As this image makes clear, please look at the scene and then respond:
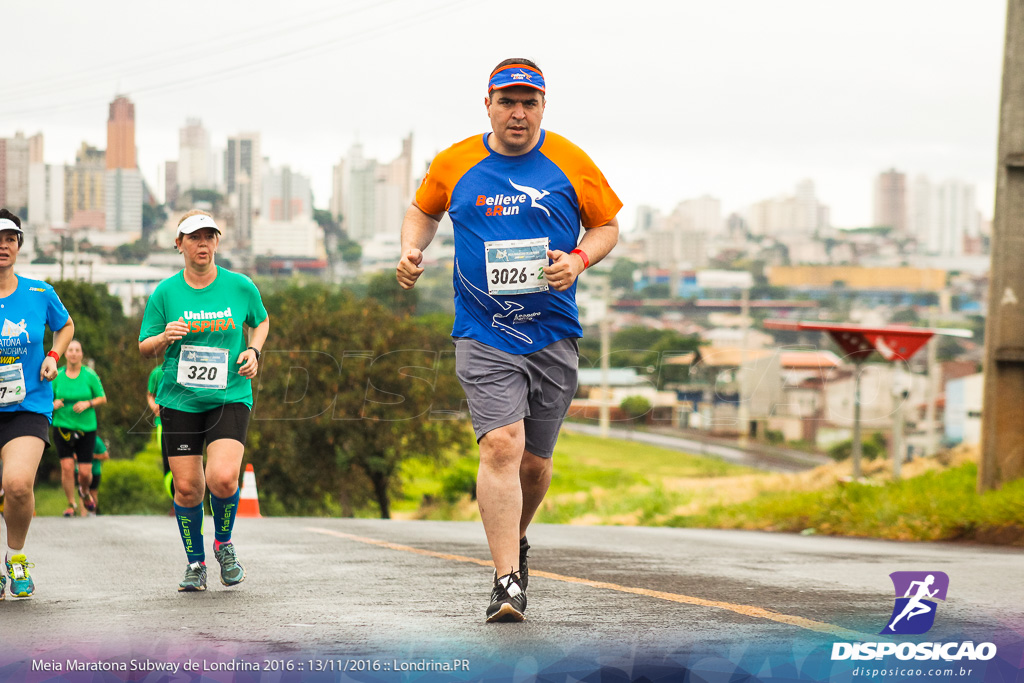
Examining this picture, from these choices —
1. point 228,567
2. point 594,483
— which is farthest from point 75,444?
point 594,483

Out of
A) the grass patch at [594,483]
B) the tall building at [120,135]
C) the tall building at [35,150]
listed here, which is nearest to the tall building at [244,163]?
the tall building at [120,135]

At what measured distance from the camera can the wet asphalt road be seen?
185 inches

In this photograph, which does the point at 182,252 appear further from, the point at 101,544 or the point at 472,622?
the point at 101,544

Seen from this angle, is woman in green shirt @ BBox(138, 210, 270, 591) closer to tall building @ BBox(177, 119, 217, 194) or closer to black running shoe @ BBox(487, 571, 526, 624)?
black running shoe @ BBox(487, 571, 526, 624)

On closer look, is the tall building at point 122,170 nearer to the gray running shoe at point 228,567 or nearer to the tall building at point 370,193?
the tall building at point 370,193

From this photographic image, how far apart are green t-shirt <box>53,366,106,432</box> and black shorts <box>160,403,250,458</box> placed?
8.24 meters

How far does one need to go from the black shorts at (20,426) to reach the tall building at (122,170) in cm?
6254

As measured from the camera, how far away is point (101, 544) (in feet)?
33.9

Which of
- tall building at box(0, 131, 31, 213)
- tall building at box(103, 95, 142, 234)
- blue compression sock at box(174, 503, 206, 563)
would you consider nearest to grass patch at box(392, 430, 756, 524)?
blue compression sock at box(174, 503, 206, 563)

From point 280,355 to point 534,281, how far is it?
134 feet

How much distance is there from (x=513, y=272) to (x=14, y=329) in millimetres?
2854

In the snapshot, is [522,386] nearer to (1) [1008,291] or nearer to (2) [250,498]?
(1) [1008,291]

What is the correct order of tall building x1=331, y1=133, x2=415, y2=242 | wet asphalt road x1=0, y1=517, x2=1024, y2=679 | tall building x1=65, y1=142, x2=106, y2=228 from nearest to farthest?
wet asphalt road x1=0, y1=517, x2=1024, y2=679 → tall building x1=65, y1=142, x2=106, y2=228 → tall building x1=331, y1=133, x2=415, y2=242

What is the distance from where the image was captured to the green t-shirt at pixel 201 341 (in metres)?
6.75
